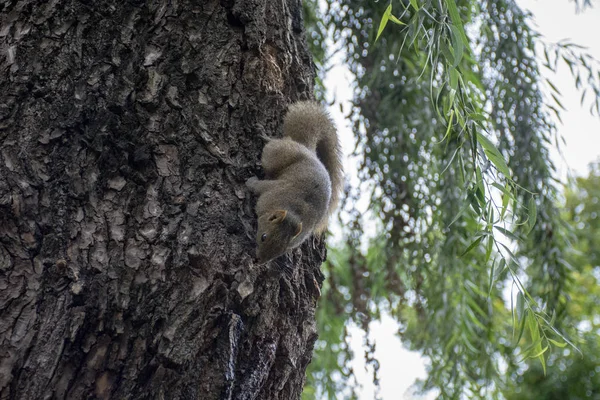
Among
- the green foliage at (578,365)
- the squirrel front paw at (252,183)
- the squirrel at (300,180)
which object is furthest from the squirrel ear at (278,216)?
the green foliage at (578,365)

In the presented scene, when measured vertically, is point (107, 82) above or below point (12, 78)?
above

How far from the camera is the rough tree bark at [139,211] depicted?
1.30 meters

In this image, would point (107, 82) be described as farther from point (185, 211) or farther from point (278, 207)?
point (278, 207)

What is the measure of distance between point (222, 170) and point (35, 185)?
463 millimetres

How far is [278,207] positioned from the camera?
2512 mm

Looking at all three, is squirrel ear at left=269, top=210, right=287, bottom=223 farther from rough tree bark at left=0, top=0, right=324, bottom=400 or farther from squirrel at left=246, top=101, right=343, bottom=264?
rough tree bark at left=0, top=0, right=324, bottom=400

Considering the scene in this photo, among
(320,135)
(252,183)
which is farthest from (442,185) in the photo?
(252,183)

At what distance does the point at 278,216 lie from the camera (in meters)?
2.49

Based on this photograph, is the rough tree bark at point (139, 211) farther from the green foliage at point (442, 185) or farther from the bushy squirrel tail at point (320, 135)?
the green foliage at point (442, 185)

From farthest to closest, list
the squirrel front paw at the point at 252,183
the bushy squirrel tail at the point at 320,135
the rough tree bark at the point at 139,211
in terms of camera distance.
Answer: the bushy squirrel tail at the point at 320,135, the squirrel front paw at the point at 252,183, the rough tree bark at the point at 139,211

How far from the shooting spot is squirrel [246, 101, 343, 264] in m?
2.13

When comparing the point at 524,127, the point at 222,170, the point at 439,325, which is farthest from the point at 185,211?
the point at 524,127

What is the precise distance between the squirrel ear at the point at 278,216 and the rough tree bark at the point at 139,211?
0.63m

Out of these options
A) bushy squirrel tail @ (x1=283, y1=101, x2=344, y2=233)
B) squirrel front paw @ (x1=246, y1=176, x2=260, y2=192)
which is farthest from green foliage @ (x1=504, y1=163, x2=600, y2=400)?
squirrel front paw @ (x1=246, y1=176, x2=260, y2=192)
